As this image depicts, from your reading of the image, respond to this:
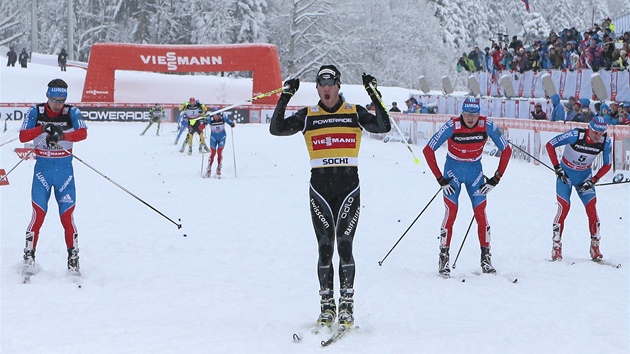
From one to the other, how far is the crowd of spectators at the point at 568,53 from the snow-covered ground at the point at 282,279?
6.21m

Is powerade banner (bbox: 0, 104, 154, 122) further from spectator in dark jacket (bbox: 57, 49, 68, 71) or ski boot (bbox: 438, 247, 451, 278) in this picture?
ski boot (bbox: 438, 247, 451, 278)

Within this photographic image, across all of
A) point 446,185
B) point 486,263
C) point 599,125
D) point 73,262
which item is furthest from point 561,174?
point 73,262

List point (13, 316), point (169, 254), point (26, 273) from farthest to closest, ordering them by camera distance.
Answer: point (169, 254), point (26, 273), point (13, 316)

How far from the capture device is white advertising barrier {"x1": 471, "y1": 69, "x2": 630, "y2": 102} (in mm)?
21953

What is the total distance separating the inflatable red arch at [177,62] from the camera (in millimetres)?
43125

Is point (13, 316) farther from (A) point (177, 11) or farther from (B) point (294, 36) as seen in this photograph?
(A) point (177, 11)

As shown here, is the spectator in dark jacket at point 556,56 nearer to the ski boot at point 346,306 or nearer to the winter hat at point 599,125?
the winter hat at point 599,125

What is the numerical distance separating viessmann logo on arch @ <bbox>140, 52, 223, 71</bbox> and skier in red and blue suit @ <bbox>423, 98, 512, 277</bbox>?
123 ft

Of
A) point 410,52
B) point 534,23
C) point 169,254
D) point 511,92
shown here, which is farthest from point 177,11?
point 169,254

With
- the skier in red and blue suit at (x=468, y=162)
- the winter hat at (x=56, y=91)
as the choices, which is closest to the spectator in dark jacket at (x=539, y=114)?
the skier in red and blue suit at (x=468, y=162)

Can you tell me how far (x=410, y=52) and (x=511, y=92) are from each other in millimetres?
37317

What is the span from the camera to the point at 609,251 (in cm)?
1088

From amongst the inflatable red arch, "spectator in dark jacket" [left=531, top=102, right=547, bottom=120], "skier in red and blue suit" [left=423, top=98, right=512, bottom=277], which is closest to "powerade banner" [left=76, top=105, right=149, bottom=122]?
the inflatable red arch

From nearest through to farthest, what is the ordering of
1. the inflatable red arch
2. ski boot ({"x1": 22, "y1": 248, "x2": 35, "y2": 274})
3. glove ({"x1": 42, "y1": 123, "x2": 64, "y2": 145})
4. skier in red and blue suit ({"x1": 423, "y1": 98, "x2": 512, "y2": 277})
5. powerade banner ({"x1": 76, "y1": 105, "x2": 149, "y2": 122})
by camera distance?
glove ({"x1": 42, "y1": 123, "x2": 64, "y2": 145}) → ski boot ({"x1": 22, "y1": 248, "x2": 35, "y2": 274}) → skier in red and blue suit ({"x1": 423, "y1": 98, "x2": 512, "y2": 277}) → powerade banner ({"x1": 76, "y1": 105, "x2": 149, "y2": 122}) → the inflatable red arch
